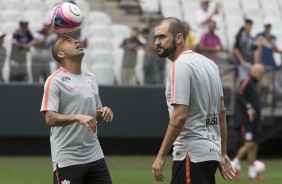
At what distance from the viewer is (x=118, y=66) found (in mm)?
19656

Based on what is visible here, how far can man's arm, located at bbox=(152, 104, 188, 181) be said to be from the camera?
7238mm

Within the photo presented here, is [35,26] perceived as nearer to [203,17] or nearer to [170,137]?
A: [203,17]

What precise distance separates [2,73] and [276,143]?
23.8 ft

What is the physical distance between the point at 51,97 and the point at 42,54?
34.9 ft

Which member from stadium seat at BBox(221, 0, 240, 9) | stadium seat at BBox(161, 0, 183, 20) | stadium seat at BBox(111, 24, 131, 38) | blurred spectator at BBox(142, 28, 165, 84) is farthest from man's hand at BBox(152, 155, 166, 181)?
stadium seat at BBox(221, 0, 240, 9)

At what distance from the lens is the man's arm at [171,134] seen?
7.24m

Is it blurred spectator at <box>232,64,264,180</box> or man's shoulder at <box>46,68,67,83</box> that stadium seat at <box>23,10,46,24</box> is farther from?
man's shoulder at <box>46,68,67,83</box>

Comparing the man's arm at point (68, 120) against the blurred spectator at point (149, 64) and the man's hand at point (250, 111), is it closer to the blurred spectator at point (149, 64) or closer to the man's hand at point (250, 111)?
the man's hand at point (250, 111)

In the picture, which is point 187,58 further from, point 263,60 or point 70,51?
point 263,60

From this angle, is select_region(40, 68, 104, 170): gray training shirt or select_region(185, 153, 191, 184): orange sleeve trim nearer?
select_region(185, 153, 191, 184): orange sleeve trim

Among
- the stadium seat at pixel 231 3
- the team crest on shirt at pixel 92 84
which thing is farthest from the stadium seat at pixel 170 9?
the team crest on shirt at pixel 92 84

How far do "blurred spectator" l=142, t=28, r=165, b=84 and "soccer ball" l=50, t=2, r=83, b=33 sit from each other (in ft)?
34.9

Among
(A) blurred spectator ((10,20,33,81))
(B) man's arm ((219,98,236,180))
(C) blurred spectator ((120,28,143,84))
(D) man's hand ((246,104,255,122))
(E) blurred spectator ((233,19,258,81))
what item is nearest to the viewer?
(B) man's arm ((219,98,236,180))

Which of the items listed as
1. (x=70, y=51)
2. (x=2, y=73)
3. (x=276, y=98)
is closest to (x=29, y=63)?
(x=2, y=73)
